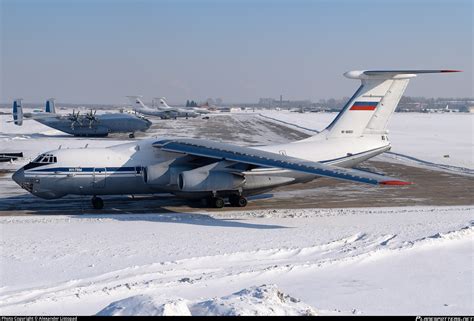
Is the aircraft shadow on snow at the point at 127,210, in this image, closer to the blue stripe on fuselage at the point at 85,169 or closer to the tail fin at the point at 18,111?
the blue stripe on fuselage at the point at 85,169

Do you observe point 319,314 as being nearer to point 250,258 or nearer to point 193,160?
point 250,258

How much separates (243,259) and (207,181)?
585 centimetres

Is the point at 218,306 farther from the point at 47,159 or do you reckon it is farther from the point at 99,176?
the point at 47,159

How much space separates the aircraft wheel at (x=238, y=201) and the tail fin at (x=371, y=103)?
4.24 metres

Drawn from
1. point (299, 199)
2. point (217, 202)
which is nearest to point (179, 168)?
point (217, 202)

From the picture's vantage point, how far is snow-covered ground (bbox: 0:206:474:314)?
33.6 feet

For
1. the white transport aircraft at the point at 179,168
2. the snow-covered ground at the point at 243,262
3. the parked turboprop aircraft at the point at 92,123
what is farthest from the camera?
the parked turboprop aircraft at the point at 92,123

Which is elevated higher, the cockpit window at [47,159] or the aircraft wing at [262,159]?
the aircraft wing at [262,159]

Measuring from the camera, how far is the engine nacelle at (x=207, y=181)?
18453 millimetres

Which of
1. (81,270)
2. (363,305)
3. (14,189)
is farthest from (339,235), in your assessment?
(14,189)

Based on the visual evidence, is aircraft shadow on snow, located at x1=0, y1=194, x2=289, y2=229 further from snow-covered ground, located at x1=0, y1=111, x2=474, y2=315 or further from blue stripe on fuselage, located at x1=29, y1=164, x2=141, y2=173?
blue stripe on fuselage, located at x1=29, y1=164, x2=141, y2=173

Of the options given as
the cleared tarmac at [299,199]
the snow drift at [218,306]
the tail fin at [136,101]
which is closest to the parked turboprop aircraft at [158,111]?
the tail fin at [136,101]

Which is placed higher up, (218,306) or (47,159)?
(47,159)

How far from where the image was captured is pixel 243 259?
43.0ft
